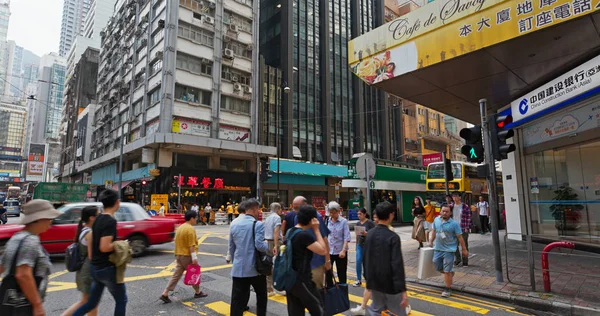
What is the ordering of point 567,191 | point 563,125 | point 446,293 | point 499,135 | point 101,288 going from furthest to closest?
point 567,191
point 563,125
point 499,135
point 446,293
point 101,288

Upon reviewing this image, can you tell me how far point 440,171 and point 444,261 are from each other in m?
14.6

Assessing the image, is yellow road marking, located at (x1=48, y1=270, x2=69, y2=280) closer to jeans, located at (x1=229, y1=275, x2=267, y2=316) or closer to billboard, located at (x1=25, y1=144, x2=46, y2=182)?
jeans, located at (x1=229, y1=275, x2=267, y2=316)

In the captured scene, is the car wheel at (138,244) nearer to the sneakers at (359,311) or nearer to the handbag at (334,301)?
the sneakers at (359,311)

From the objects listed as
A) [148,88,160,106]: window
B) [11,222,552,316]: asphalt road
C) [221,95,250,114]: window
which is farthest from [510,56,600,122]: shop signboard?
[148,88,160,106]: window

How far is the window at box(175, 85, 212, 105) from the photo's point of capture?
29939 mm

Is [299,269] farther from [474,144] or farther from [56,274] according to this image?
[56,274]

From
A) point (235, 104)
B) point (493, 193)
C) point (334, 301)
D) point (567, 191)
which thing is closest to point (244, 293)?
point (334, 301)

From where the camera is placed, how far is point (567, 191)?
37.4ft

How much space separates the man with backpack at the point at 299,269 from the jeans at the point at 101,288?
6.17ft

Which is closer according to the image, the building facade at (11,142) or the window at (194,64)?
the window at (194,64)

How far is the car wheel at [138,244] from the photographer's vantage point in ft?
32.8

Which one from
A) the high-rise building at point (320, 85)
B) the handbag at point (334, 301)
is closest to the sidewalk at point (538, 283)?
the handbag at point (334, 301)

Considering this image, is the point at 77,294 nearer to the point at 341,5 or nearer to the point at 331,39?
the point at 331,39

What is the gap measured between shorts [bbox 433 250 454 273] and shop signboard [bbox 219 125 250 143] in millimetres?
27317
